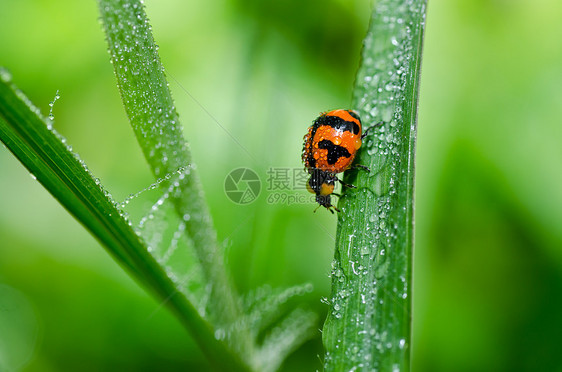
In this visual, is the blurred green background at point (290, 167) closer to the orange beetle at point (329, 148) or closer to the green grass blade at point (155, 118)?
the orange beetle at point (329, 148)

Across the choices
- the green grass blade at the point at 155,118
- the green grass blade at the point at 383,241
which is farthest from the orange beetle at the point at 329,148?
the green grass blade at the point at 155,118

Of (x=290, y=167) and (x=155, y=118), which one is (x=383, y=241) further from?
(x=290, y=167)

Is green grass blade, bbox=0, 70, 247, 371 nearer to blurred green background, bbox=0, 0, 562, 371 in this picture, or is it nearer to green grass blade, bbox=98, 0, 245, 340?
green grass blade, bbox=98, 0, 245, 340

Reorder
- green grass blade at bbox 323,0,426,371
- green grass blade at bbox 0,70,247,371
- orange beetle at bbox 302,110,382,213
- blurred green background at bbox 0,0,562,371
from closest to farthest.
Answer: green grass blade at bbox 0,70,247,371, green grass blade at bbox 323,0,426,371, orange beetle at bbox 302,110,382,213, blurred green background at bbox 0,0,562,371

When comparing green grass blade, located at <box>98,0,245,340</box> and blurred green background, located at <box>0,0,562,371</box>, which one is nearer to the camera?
green grass blade, located at <box>98,0,245,340</box>

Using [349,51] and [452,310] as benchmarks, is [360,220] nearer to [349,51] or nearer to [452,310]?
[452,310]

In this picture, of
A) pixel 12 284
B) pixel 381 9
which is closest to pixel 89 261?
pixel 12 284

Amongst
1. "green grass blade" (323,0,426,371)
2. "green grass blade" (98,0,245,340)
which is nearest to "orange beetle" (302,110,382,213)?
"green grass blade" (323,0,426,371)
